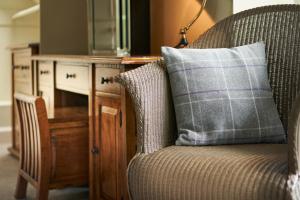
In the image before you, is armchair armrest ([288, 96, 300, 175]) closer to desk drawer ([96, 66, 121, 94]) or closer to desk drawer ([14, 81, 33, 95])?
desk drawer ([96, 66, 121, 94])

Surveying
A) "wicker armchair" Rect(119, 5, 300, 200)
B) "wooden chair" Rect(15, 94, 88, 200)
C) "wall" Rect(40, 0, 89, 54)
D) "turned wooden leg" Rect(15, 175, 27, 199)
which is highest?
"wall" Rect(40, 0, 89, 54)

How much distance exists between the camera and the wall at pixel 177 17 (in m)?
2.31

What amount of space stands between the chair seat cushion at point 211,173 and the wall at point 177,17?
97 centimetres

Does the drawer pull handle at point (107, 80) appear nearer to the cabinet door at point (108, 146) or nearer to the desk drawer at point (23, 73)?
the cabinet door at point (108, 146)

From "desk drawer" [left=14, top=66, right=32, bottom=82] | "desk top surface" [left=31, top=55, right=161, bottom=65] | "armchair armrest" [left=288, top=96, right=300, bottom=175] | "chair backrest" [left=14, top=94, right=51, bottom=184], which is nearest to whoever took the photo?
"armchair armrest" [left=288, top=96, right=300, bottom=175]

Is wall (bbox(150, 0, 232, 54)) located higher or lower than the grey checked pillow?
higher

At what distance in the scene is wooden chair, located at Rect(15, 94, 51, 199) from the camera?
2139mm

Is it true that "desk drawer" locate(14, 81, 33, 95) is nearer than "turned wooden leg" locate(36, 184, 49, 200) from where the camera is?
No

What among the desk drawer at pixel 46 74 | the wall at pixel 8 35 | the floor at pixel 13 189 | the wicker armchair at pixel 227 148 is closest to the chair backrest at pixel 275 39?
the wicker armchair at pixel 227 148

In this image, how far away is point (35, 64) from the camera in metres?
3.05

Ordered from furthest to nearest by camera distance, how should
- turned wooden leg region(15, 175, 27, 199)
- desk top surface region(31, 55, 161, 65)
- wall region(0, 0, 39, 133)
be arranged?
wall region(0, 0, 39, 133) < turned wooden leg region(15, 175, 27, 199) < desk top surface region(31, 55, 161, 65)

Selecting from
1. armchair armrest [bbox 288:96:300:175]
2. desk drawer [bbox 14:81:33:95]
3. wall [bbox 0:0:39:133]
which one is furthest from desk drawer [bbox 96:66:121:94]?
wall [bbox 0:0:39:133]

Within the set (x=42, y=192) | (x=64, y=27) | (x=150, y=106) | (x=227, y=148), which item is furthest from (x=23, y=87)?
(x=227, y=148)

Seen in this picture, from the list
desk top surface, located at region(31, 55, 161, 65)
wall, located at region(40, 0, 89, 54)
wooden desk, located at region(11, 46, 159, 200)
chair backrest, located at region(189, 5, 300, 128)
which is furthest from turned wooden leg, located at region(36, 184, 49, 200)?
wall, located at region(40, 0, 89, 54)
